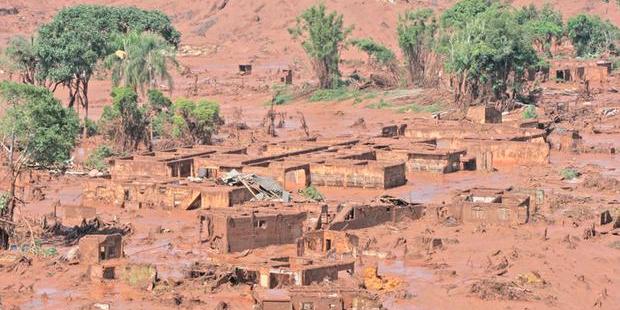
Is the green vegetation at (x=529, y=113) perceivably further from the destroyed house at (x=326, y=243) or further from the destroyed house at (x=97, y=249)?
the destroyed house at (x=97, y=249)

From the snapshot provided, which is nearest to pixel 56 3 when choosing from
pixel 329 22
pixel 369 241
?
pixel 329 22

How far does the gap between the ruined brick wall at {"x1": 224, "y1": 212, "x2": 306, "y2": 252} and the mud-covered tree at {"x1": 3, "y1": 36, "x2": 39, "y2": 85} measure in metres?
27.0

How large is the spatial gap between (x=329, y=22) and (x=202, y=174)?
29917 millimetres

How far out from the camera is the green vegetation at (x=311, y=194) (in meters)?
36.2

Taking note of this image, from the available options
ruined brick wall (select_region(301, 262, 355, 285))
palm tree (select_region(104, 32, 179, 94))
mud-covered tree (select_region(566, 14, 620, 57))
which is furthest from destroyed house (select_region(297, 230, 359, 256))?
mud-covered tree (select_region(566, 14, 620, 57))

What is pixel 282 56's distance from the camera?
90188mm

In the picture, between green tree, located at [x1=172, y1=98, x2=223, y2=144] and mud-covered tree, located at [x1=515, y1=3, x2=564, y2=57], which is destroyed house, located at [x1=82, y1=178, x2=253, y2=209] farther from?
mud-covered tree, located at [x1=515, y1=3, x2=564, y2=57]

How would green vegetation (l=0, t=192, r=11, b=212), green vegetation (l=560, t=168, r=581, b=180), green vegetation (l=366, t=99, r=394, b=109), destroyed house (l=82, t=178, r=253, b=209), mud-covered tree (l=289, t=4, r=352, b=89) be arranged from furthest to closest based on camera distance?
mud-covered tree (l=289, t=4, r=352, b=89)
green vegetation (l=366, t=99, r=394, b=109)
green vegetation (l=560, t=168, r=581, b=180)
destroyed house (l=82, t=178, r=253, b=209)
green vegetation (l=0, t=192, r=11, b=212)

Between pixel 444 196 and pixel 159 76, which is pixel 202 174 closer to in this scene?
pixel 444 196

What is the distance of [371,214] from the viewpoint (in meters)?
32.3

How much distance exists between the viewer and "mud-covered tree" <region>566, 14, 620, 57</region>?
84.8m

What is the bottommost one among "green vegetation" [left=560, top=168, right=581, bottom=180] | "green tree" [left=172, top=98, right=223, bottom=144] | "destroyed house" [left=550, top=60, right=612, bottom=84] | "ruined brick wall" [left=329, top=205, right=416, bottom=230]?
"ruined brick wall" [left=329, top=205, right=416, bottom=230]

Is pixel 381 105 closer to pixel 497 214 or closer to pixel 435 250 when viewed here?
pixel 497 214

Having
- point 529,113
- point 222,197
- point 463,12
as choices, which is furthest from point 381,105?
point 222,197
